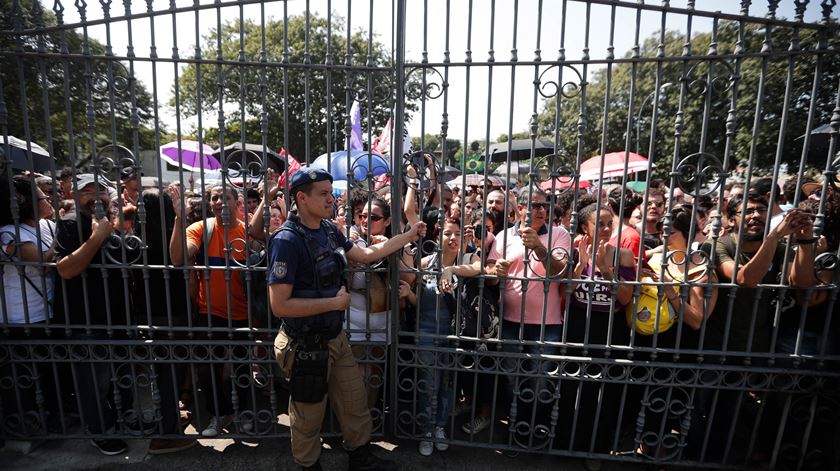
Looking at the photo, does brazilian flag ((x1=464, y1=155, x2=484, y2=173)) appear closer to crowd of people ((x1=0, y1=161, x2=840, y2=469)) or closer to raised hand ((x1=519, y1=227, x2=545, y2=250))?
crowd of people ((x1=0, y1=161, x2=840, y2=469))

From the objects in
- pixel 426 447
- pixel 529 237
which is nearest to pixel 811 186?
pixel 529 237

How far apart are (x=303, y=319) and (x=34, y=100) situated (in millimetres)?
13186

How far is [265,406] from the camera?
163 inches

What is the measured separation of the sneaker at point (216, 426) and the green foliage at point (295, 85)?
2.06 m

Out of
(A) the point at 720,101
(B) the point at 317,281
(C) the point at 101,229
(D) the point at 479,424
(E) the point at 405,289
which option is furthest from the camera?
(D) the point at 479,424

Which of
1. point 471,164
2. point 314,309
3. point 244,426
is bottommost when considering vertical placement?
point 244,426

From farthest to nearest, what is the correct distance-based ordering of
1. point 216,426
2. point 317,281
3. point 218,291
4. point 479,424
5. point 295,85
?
point 295,85, point 479,424, point 218,291, point 216,426, point 317,281

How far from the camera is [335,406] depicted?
10.2ft

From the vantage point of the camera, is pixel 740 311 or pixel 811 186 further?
pixel 811 186

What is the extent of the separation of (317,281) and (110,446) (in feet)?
6.99

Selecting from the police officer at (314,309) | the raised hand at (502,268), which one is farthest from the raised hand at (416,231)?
the raised hand at (502,268)

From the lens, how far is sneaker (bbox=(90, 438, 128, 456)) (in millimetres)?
3361

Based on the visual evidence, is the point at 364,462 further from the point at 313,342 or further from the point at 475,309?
the point at 475,309

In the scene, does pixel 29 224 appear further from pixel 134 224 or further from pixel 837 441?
pixel 837 441
